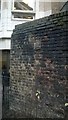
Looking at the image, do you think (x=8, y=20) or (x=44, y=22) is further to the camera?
(x=8, y=20)

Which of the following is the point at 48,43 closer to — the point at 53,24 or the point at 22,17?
the point at 53,24

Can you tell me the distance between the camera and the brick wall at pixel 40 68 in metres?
7.18

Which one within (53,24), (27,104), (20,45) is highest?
(53,24)

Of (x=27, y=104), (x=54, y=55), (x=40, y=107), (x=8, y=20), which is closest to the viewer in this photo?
(x=54, y=55)

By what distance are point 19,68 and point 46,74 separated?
222 centimetres

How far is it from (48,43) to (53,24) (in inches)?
18.2

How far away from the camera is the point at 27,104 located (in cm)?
907

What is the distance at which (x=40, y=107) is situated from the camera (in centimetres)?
816

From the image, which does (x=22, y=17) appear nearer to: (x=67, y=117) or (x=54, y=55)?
(x=54, y=55)

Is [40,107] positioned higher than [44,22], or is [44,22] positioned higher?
[44,22]

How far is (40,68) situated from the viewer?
820 centimetres

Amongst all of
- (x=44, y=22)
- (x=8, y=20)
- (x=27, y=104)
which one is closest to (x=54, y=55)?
(x=44, y=22)

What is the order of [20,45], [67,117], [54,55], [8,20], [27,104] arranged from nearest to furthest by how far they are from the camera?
[67,117] → [54,55] → [27,104] → [20,45] → [8,20]

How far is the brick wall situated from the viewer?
718 cm
